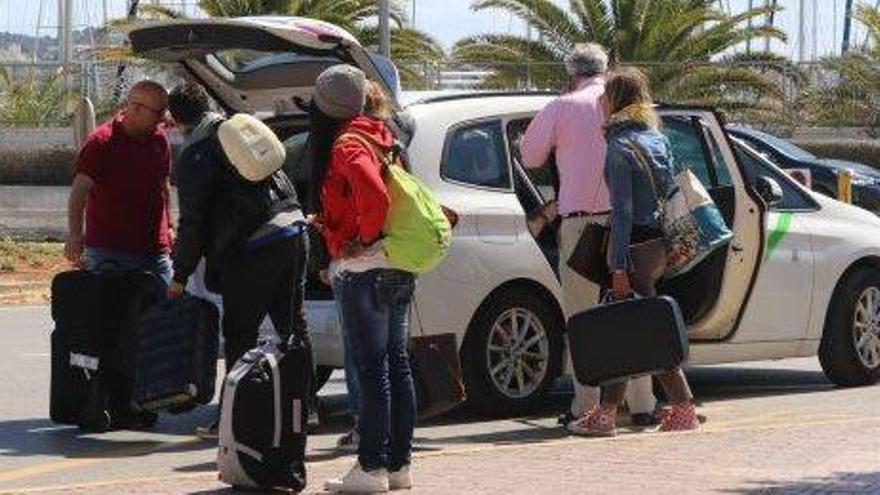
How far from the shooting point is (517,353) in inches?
452

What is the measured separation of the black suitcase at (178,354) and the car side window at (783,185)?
405 cm

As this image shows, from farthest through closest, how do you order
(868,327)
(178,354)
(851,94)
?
(851,94), (868,327), (178,354)

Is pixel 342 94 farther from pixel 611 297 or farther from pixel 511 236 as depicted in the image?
pixel 511 236

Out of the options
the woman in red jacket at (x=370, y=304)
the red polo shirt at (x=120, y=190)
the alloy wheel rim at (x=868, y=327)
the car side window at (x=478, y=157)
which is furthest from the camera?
the alloy wheel rim at (x=868, y=327)

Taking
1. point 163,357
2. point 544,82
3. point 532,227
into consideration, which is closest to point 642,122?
point 532,227

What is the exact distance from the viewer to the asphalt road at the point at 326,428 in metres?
9.98

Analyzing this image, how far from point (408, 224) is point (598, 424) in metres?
2.35

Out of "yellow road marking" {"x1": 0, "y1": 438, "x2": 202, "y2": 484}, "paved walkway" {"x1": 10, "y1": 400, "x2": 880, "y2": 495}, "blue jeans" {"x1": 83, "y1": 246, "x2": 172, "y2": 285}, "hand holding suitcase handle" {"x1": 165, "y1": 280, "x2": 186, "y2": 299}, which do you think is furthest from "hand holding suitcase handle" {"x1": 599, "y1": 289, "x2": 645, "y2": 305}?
"blue jeans" {"x1": 83, "y1": 246, "x2": 172, "y2": 285}

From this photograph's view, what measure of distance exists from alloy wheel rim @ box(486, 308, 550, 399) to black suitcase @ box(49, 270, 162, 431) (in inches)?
71.3

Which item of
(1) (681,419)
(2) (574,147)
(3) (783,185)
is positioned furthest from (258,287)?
(3) (783,185)

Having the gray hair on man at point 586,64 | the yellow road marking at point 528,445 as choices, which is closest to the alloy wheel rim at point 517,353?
the yellow road marking at point 528,445

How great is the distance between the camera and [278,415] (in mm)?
8703

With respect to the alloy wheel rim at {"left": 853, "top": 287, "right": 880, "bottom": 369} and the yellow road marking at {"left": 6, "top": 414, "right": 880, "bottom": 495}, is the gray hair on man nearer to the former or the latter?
the yellow road marking at {"left": 6, "top": 414, "right": 880, "bottom": 495}

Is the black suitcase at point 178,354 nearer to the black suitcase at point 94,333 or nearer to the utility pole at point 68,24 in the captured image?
the black suitcase at point 94,333
